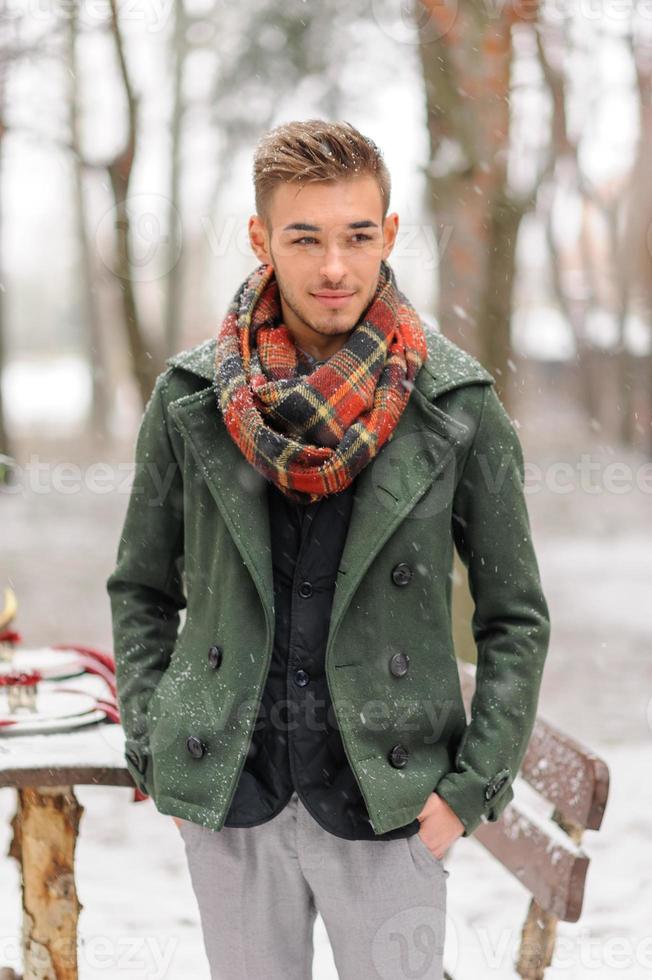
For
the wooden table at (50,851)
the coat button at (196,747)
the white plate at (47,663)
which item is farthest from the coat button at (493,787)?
the white plate at (47,663)

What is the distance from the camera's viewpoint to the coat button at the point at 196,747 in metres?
2.28

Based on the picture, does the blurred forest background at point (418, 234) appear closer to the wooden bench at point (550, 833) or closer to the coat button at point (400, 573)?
the wooden bench at point (550, 833)

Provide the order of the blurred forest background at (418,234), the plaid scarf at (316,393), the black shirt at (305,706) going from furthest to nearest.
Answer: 1. the blurred forest background at (418,234)
2. the black shirt at (305,706)
3. the plaid scarf at (316,393)

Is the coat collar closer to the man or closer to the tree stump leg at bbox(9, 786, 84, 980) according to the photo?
the man

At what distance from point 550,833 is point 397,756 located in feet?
3.30

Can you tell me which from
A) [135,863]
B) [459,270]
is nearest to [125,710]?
[135,863]

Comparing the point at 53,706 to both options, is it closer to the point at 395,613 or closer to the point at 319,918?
the point at 395,613

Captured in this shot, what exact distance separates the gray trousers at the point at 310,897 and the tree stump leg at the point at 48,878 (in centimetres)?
79

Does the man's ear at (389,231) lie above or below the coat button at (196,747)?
above

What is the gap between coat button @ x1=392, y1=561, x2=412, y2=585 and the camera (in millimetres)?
2238

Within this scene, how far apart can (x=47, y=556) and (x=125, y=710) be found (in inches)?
422

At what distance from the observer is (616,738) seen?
7.12 meters

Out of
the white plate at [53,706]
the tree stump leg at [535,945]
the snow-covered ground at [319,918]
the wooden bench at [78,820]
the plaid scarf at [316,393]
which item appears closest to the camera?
the plaid scarf at [316,393]

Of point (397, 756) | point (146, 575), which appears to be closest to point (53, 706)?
point (146, 575)
